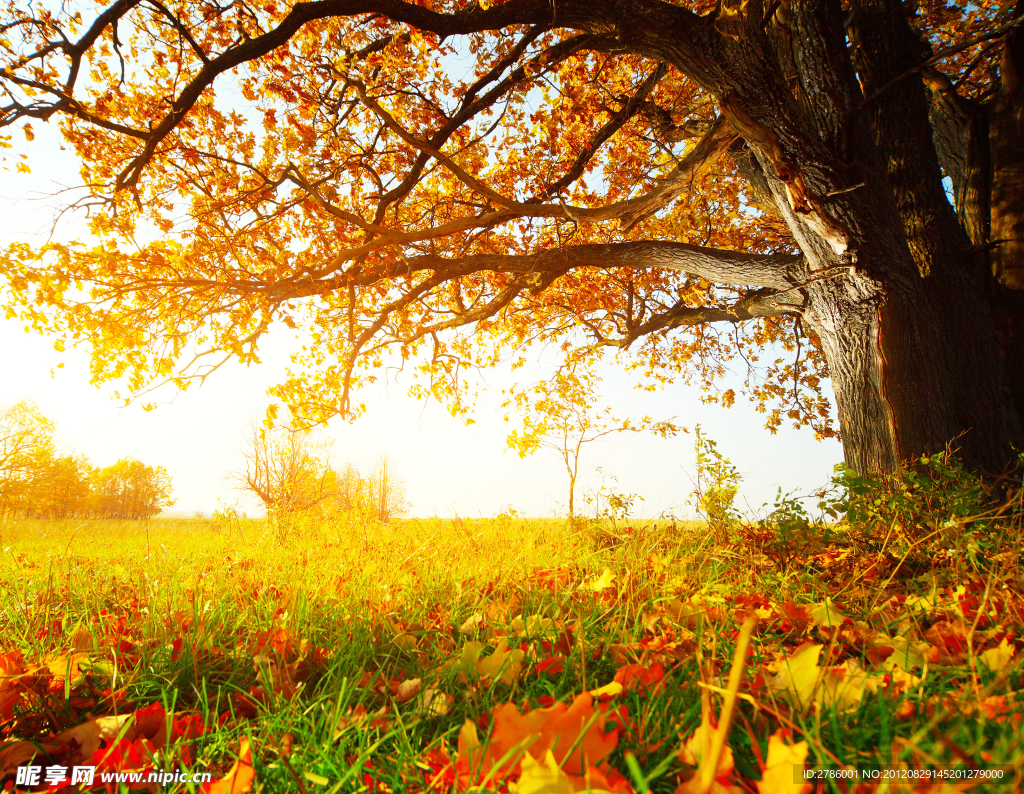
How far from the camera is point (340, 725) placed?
1295 millimetres

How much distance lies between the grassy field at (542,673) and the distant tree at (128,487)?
37197 millimetres

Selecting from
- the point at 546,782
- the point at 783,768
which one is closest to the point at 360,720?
the point at 546,782

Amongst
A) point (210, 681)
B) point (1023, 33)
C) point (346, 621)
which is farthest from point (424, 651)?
point (1023, 33)

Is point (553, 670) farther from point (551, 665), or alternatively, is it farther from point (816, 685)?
point (816, 685)

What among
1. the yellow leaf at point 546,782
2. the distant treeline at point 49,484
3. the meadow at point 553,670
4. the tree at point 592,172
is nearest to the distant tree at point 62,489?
the distant treeline at point 49,484

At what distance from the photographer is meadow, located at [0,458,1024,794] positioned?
949mm

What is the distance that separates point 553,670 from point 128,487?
44069mm

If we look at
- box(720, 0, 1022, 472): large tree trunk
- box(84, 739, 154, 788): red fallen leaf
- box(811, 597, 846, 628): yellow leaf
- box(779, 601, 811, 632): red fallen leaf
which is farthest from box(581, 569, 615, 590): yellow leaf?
box(720, 0, 1022, 472): large tree trunk

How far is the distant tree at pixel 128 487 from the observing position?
32.7 m

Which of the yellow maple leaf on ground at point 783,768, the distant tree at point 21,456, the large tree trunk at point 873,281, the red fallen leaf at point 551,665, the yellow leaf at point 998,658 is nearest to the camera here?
the yellow maple leaf on ground at point 783,768

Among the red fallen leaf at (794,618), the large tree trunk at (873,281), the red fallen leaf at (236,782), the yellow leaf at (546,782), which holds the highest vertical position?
the large tree trunk at (873,281)

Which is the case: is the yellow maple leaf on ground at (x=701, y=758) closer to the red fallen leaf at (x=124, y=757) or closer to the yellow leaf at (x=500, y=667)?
the yellow leaf at (x=500, y=667)

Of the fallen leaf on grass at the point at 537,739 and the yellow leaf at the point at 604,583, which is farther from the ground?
the yellow leaf at the point at 604,583

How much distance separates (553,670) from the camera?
1569 millimetres
